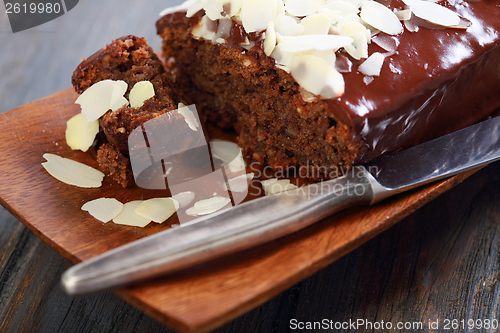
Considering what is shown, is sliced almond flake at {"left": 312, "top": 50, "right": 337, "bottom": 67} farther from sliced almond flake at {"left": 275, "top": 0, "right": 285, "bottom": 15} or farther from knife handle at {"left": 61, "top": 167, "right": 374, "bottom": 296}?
knife handle at {"left": 61, "top": 167, "right": 374, "bottom": 296}

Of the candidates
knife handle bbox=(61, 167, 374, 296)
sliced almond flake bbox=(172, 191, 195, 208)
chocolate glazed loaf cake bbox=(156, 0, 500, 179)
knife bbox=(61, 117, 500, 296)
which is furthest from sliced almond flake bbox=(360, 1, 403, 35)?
sliced almond flake bbox=(172, 191, 195, 208)

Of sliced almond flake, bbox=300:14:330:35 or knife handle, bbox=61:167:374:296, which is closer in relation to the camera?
knife handle, bbox=61:167:374:296

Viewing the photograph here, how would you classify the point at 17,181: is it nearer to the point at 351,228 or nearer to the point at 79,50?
the point at 351,228

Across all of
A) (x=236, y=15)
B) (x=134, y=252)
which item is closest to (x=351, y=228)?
(x=134, y=252)

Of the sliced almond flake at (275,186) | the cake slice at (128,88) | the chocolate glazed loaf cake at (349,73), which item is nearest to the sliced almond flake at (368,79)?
the chocolate glazed loaf cake at (349,73)

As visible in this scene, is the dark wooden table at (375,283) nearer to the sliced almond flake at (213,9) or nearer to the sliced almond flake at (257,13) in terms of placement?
the sliced almond flake at (257,13)

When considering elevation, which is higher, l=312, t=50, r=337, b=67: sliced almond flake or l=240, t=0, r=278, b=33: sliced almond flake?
l=240, t=0, r=278, b=33: sliced almond flake

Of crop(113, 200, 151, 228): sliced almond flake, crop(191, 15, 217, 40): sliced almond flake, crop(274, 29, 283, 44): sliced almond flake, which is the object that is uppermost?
crop(274, 29, 283, 44): sliced almond flake
